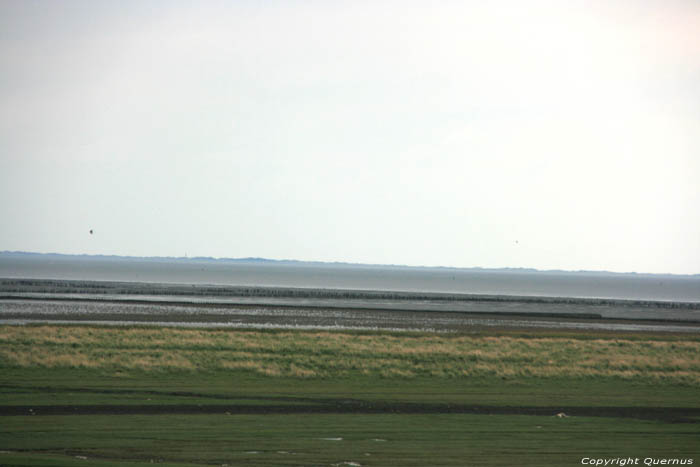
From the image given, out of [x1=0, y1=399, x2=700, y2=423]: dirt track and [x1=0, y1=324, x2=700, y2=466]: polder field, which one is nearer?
[x1=0, y1=324, x2=700, y2=466]: polder field

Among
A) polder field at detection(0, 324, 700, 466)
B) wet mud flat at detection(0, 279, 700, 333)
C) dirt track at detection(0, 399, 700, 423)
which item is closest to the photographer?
polder field at detection(0, 324, 700, 466)

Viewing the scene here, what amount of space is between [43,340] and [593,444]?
24.3 metres

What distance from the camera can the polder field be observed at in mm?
16297

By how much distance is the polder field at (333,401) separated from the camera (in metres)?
16.3

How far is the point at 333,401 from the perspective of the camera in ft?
74.8

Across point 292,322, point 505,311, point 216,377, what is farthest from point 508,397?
point 505,311

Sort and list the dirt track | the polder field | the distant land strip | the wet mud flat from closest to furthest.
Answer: the polder field
the dirt track
the wet mud flat
the distant land strip

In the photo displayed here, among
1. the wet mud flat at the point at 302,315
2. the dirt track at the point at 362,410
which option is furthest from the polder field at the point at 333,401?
the wet mud flat at the point at 302,315
